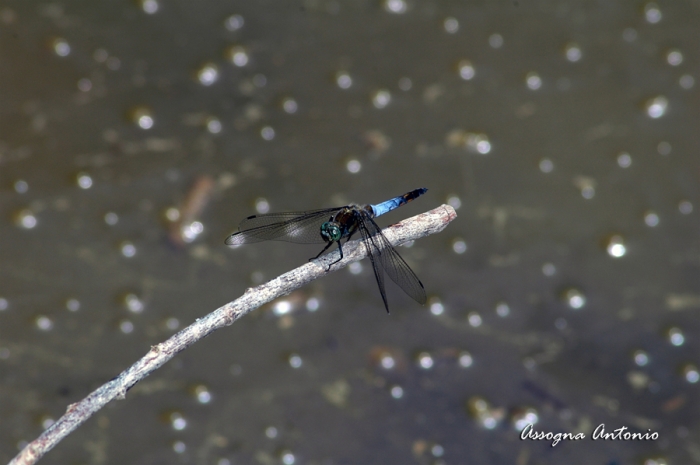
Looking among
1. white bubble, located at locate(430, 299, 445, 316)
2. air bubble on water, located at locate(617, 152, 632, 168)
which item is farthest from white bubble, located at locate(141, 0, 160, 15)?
air bubble on water, located at locate(617, 152, 632, 168)

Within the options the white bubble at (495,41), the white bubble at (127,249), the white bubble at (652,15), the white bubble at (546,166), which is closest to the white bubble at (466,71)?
the white bubble at (495,41)

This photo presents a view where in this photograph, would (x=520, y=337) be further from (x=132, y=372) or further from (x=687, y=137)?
(x=132, y=372)

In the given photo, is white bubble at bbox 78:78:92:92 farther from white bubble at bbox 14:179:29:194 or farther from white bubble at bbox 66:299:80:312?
white bubble at bbox 66:299:80:312

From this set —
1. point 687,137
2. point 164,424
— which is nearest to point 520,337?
point 687,137

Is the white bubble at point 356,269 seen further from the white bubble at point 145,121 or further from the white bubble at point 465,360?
the white bubble at point 145,121

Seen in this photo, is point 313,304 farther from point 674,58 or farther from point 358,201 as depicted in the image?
point 674,58
